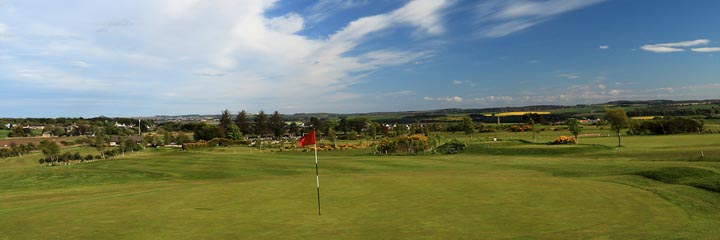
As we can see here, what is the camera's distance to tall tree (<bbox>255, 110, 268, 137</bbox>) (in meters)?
174

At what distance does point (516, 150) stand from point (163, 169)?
43.8 metres

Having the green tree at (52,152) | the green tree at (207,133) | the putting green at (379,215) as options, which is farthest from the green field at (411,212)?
the green tree at (207,133)

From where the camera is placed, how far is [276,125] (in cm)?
17675

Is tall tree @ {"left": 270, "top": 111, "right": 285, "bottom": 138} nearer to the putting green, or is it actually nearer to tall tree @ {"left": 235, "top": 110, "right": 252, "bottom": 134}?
tall tree @ {"left": 235, "top": 110, "right": 252, "bottom": 134}

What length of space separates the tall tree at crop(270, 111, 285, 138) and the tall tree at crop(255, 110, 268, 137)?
299cm

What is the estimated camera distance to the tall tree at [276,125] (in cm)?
17600

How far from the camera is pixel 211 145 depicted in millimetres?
109375

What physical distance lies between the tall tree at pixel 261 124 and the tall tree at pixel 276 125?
2.99m

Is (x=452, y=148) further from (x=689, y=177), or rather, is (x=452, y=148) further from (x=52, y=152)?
(x=52, y=152)

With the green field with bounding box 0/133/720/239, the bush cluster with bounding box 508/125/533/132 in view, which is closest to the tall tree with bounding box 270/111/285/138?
the bush cluster with bounding box 508/125/533/132

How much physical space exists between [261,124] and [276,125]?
624 centimetres

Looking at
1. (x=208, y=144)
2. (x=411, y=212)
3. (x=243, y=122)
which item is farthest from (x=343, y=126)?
(x=411, y=212)

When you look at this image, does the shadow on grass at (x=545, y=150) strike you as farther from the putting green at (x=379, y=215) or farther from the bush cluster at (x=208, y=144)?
the bush cluster at (x=208, y=144)

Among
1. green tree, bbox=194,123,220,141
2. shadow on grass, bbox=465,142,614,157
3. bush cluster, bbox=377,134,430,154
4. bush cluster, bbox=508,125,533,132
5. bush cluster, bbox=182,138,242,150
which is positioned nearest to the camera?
shadow on grass, bbox=465,142,614,157
